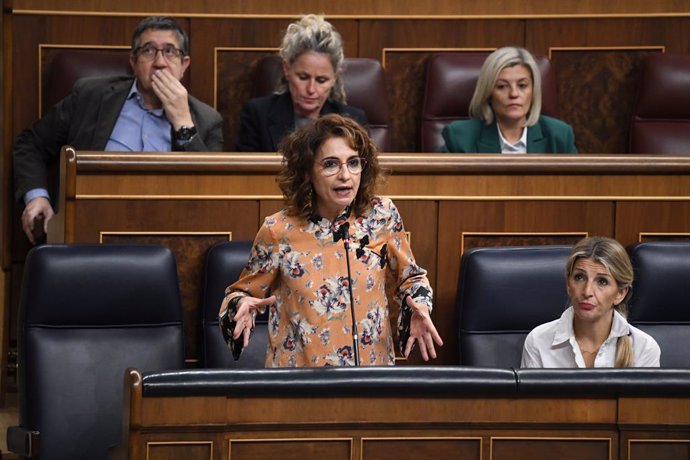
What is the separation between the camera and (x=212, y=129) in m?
1.79

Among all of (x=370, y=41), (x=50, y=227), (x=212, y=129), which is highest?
(x=370, y=41)

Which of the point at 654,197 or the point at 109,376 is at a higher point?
the point at 654,197

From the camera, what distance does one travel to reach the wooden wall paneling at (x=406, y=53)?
2.04 metres

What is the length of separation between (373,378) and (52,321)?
0.52 metres

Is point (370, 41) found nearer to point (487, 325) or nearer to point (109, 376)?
point (487, 325)

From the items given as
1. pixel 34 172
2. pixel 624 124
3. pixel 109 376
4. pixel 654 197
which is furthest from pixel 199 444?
pixel 624 124

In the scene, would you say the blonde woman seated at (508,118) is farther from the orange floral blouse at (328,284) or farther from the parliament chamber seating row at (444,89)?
the orange floral blouse at (328,284)

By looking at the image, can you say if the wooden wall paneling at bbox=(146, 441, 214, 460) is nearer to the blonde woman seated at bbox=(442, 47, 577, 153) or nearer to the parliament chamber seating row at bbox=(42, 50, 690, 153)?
the blonde woman seated at bbox=(442, 47, 577, 153)

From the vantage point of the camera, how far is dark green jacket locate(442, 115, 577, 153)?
1.79 meters

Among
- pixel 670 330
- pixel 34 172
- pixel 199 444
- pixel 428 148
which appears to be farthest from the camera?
pixel 428 148

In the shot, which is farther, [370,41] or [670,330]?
[370,41]

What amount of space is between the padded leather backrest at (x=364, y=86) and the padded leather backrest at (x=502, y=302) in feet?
1.74

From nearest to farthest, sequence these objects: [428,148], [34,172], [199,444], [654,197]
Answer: [199,444] < [654,197] < [34,172] < [428,148]

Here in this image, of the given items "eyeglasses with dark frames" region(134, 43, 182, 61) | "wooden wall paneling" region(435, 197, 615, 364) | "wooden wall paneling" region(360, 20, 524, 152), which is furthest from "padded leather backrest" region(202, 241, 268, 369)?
"wooden wall paneling" region(360, 20, 524, 152)
